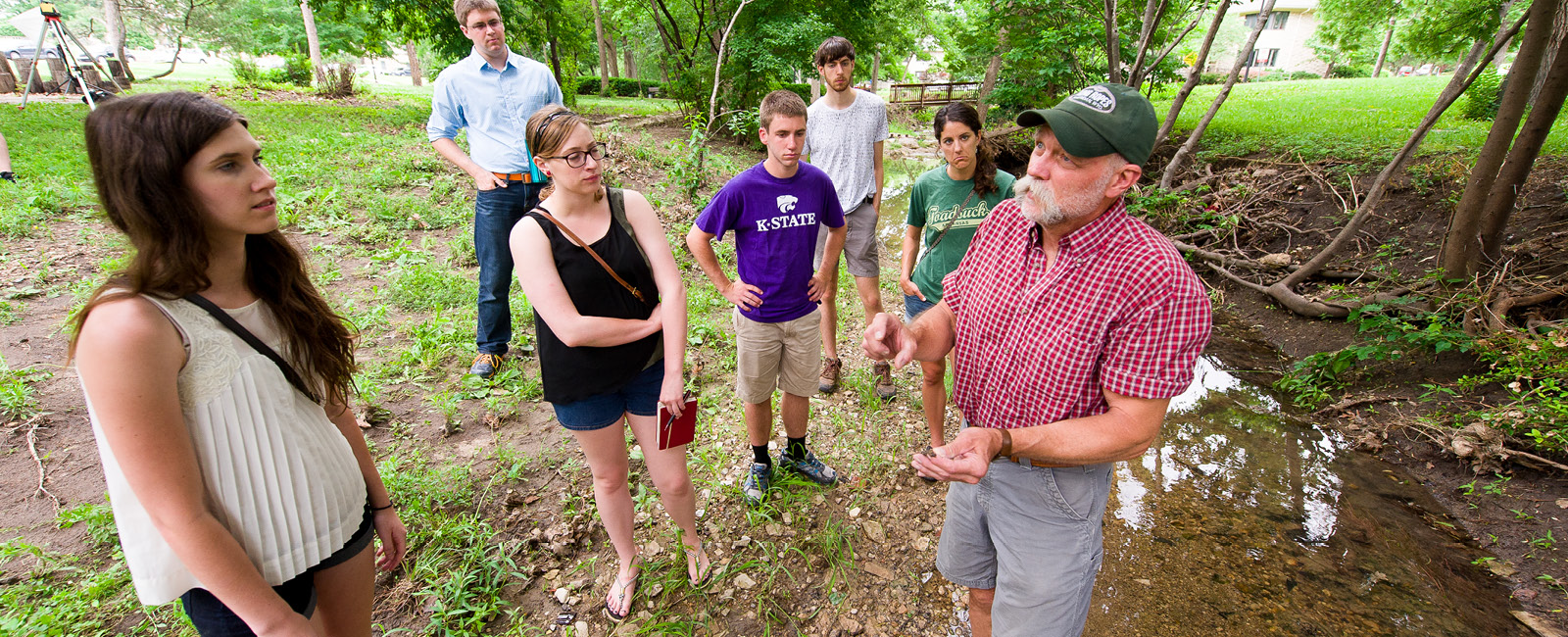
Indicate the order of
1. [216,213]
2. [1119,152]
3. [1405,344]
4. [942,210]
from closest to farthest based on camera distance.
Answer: [216,213]
[1119,152]
[942,210]
[1405,344]

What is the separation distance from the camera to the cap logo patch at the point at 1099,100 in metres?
1.57

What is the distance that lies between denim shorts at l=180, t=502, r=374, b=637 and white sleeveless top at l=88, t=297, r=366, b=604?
0.05 metres

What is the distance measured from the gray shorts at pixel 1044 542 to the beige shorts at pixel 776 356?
1.32 metres

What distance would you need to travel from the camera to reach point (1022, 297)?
1762mm

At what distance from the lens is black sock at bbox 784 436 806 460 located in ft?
11.1

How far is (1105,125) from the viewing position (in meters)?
1.55

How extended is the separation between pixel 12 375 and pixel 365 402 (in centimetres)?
199

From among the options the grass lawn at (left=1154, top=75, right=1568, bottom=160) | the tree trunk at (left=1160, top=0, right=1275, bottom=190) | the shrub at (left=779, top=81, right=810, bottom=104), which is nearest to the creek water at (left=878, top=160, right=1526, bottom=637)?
the tree trunk at (left=1160, top=0, right=1275, bottom=190)

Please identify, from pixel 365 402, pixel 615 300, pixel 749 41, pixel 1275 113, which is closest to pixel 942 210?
pixel 615 300

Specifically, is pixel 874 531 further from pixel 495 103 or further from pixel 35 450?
pixel 35 450

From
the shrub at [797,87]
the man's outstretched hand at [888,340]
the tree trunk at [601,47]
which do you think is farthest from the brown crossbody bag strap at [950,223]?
the tree trunk at [601,47]

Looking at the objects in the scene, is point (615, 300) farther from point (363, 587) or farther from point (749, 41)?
point (749, 41)

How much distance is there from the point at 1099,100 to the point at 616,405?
1.82m

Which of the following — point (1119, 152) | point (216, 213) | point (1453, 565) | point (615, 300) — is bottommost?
point (1453, 565)
